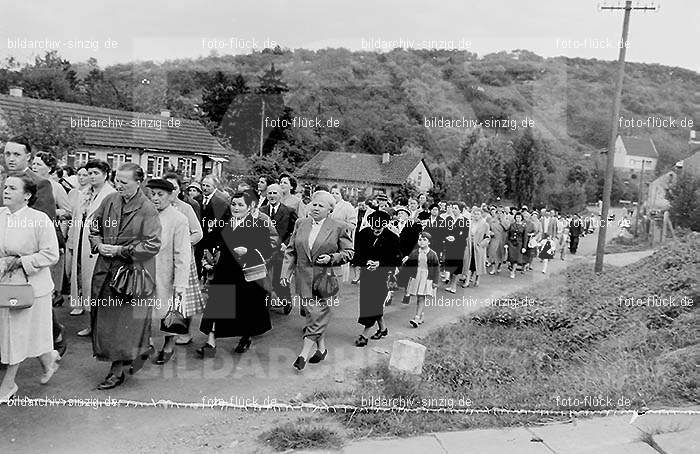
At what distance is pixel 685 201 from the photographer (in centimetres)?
2809

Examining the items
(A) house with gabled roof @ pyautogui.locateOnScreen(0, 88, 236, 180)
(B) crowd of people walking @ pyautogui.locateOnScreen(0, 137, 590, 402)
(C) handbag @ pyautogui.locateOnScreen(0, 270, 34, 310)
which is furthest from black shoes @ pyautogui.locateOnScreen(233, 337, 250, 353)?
(A) house with gabled roof @ pyautogui.locateOnScreen(0, 88, 236, 180)

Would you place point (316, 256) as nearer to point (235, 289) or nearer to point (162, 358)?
point (235, 289)

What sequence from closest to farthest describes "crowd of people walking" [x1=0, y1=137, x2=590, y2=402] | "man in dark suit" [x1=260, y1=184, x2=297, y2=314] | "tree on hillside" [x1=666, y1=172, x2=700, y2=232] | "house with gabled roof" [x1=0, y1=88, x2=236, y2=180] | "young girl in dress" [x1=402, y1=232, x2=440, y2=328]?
"crowd of people walking" [x1=0, y1=137, x2=590, y2=402], "man in dark suit" [x1=260, y1=184, x2=297, y2=314], "young girl in dress" [x1=402, y1=232, x2=440, y2=328], "tree on hillside" [x1=666, y1=172, x2=700, y2=232], "house with gabled roof" [x1=0, y1=88, x2=236, y2=180]

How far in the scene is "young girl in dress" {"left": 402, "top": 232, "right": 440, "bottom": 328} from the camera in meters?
9.12

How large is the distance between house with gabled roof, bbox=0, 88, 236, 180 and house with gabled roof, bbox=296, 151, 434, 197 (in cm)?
863

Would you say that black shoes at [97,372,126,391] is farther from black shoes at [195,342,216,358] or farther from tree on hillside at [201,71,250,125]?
tree on hillside at [201,71,250,125]

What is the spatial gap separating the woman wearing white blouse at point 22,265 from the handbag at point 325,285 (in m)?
2.55

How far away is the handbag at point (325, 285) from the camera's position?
21.5 ft

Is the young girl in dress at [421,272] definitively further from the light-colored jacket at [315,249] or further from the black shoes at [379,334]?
the light-colored jacket at [315,249]

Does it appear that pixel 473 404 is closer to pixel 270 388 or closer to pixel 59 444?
pixel 270 388

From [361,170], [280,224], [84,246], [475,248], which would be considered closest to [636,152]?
[361,170]

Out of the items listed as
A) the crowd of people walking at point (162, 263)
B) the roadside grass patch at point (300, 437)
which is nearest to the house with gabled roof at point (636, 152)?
the crowd of people walking at point (162, 263)

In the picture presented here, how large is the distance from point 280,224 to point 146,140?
30.9 m

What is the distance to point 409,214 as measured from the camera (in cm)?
950
